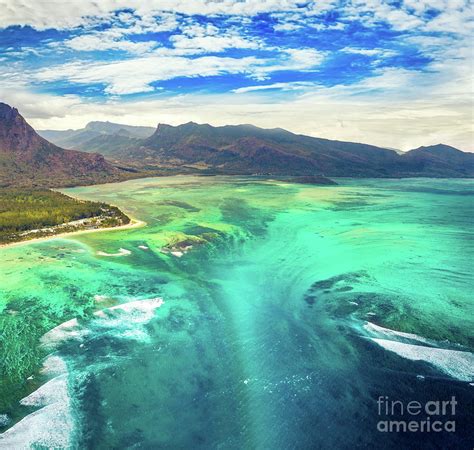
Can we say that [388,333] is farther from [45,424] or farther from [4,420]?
[4,420]

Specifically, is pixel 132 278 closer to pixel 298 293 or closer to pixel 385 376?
pixel 298 293

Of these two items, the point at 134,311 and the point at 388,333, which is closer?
the point at 388,333

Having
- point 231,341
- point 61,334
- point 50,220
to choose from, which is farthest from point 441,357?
point 50,220

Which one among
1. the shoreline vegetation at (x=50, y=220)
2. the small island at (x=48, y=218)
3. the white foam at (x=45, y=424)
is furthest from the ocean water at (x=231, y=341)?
the small island at (x=48, y=218)

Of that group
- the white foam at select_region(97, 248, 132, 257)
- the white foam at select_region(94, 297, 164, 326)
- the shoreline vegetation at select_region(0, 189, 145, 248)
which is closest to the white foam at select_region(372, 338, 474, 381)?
the white foam at select_region(94, 297, 164, 326)

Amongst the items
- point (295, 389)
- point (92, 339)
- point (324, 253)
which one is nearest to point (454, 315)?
point (295, 389)

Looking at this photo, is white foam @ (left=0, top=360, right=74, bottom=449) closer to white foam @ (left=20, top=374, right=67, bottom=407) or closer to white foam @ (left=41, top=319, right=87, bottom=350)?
white foam @ (left=20, top=374, right=67, bottom=407)

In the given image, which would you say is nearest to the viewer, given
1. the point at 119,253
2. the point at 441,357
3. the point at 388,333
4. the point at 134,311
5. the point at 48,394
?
the point at 48,394

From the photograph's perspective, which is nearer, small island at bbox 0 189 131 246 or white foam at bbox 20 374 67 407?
white foam at bbox 20 374 67 407
